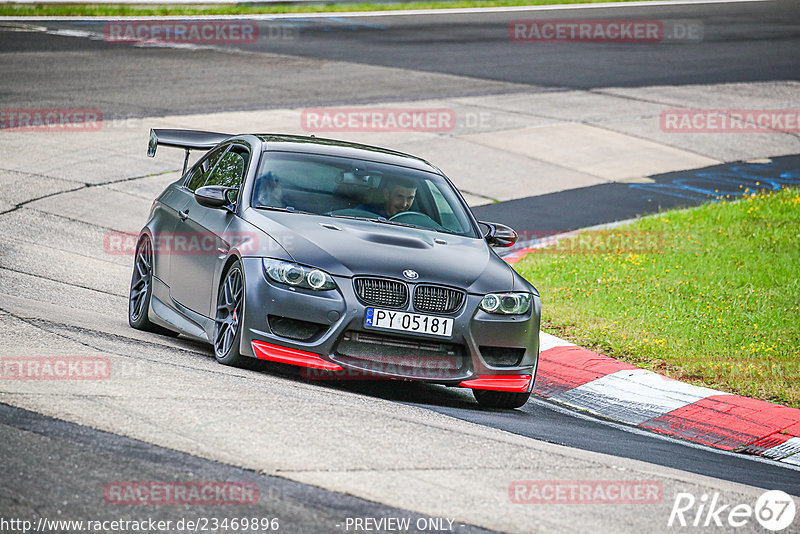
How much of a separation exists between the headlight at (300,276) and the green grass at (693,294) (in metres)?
3.19

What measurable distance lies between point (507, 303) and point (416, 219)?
3.83ft

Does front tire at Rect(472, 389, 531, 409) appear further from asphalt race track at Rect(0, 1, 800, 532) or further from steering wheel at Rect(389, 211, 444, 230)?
steering wheel at Rect(389, 211, 444, 230)

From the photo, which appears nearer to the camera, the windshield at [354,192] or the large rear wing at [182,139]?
the windshield at [354,192]

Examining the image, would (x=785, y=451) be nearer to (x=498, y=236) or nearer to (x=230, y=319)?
(x=498, y=236)

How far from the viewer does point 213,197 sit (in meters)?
8.14

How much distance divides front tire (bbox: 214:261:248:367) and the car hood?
1.09 ft

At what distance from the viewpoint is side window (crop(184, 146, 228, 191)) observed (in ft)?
30.5

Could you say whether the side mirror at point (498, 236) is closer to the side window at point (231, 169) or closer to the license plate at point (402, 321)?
the license plate at point (402, 321)

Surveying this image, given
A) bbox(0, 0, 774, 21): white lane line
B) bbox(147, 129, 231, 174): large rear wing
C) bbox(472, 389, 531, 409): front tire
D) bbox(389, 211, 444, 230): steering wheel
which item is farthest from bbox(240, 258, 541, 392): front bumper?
bbox(0, 0, 774, 21): white lane line

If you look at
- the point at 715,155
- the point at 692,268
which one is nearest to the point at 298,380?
the point at 692,268

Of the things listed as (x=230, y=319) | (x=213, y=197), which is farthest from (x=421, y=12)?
(x=230, y=319)

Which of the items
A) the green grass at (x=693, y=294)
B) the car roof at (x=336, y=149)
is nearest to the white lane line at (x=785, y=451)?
the green grass at (x=693, y=294)

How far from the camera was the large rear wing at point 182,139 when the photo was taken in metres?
9.66

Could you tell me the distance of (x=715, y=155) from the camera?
20.1m
